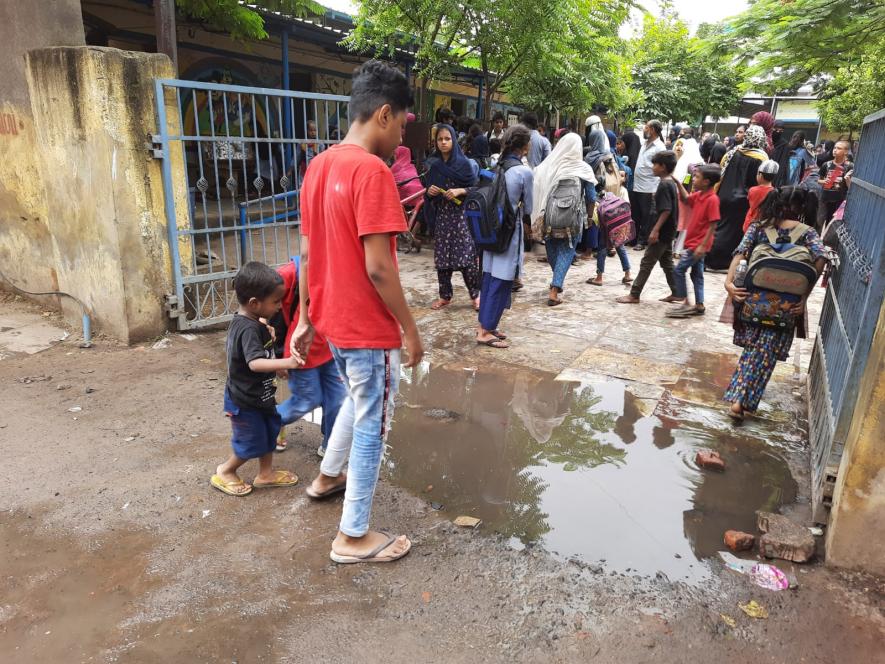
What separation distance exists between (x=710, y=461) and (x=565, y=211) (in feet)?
11.0

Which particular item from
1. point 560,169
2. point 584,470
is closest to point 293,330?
point 584,470

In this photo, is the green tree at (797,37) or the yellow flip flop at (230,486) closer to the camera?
the yellow flip flop at (230,486)

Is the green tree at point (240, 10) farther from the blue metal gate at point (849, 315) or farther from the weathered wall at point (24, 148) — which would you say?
the blue metal gate at point (849, 315)

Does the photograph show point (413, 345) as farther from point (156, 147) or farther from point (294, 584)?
point (156, 147)

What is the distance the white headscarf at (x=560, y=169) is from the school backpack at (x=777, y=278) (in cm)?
279

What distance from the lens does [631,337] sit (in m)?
5.61

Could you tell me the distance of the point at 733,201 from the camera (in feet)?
24.6

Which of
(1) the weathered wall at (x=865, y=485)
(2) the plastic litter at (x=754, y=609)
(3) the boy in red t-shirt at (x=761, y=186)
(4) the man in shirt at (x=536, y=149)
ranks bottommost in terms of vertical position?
(2) the plastic litter at (x=754, y=609)

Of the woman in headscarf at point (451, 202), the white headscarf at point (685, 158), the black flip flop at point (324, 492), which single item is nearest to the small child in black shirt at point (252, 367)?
the black flip flop at point (324, 492)

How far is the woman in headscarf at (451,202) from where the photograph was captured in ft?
19.9

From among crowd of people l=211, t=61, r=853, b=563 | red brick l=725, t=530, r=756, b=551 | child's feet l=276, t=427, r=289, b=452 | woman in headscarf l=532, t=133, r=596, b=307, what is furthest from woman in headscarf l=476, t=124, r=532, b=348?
red brick l=725, t=530, r=756, b=551

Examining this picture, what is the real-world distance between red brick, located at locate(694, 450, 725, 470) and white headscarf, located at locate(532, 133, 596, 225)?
3480mm

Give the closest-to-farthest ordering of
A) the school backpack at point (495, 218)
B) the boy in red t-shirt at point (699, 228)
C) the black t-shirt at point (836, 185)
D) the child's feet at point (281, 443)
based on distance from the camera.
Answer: the child's feet at point (281, 443), the school backpack at point (495, 218), the boy in red t-shirt at point (699, 228), the black t-shirt at point (836, 185)

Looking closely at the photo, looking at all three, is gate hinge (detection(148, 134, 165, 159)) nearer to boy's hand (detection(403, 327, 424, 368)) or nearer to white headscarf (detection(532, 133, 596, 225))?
boy's hand (detection(403, 327, 424, 368))
